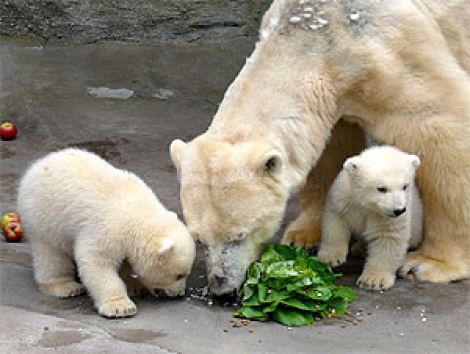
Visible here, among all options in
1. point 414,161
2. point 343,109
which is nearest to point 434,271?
point 414,161

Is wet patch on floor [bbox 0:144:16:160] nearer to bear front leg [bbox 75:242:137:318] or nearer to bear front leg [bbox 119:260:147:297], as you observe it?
bear front leg [bbox 119:260:147:297]

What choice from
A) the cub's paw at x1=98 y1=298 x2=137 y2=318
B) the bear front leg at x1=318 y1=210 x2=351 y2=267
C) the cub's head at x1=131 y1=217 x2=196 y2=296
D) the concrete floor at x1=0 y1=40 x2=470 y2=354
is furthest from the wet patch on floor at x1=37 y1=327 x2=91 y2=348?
the bear front leg at x1=318 y1=210 x2=351 y2=267

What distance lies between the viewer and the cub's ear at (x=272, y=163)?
15.1 ft

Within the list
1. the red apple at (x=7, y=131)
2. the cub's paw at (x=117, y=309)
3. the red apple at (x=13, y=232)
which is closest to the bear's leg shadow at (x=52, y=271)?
the cub's paw at (x=117, y=309)

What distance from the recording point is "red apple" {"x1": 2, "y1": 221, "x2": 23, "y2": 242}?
5.68 meters

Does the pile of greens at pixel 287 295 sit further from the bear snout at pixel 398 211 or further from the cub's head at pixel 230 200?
the bear snout at pixel 398 211

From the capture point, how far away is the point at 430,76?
5.08 metres

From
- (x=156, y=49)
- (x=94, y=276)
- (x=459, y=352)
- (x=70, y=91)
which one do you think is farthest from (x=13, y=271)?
(x=156, y=49)

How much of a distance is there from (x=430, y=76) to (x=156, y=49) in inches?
169

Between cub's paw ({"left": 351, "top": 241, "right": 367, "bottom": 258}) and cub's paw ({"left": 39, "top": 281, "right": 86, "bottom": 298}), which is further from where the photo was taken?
cub's paw ({"left": 351, "top": 241, "right": 367, "bottom": 258})

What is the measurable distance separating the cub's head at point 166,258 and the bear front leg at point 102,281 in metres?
0.13

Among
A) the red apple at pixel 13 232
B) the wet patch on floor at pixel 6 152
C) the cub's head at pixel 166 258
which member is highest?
the cub's head at pixel 166 258

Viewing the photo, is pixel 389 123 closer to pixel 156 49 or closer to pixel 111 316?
pixel 111 316

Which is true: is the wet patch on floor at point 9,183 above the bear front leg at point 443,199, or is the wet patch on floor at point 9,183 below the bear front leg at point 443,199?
below
